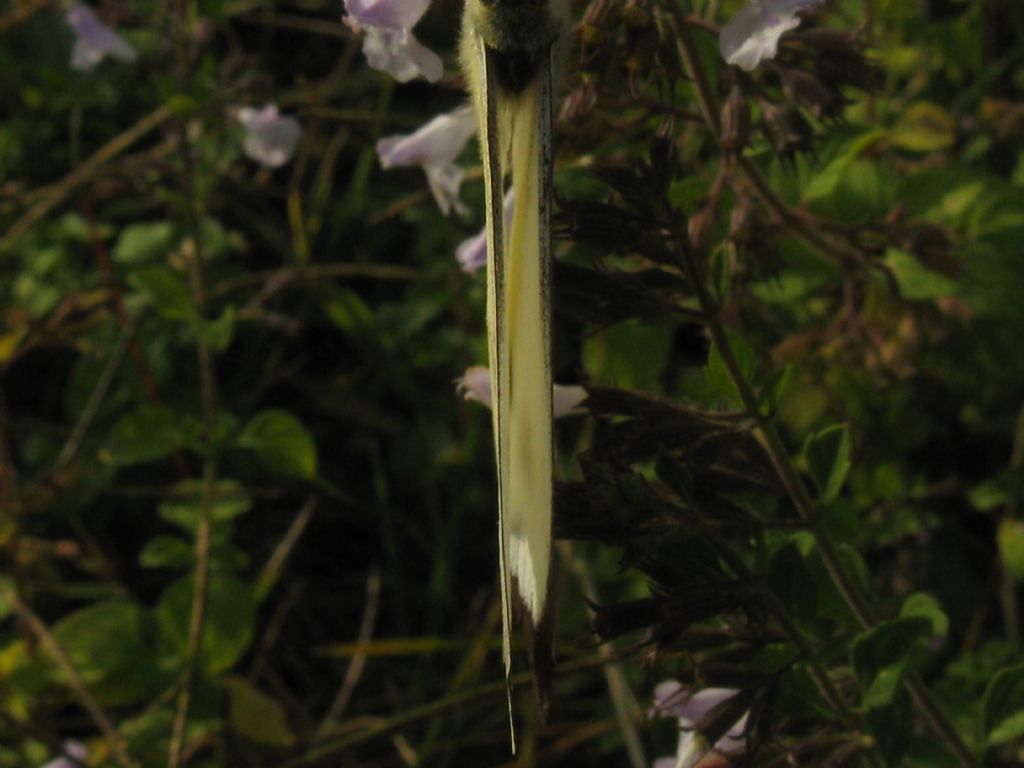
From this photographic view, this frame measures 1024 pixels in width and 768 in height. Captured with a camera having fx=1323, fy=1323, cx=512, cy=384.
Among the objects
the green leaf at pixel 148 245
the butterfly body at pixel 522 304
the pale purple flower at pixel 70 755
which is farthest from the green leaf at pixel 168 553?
the butterfly body at pixel 522 304

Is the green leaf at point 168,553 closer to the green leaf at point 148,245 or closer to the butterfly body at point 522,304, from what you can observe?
the green leaf at point 148,245

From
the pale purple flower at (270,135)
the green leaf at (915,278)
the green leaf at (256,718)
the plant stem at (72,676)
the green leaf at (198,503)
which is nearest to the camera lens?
the green leaf at (915,278)

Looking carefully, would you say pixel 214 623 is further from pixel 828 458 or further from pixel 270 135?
pixel 828 458

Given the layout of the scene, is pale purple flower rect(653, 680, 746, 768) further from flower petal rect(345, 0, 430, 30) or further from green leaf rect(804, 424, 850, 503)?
flower petal rect(345, 0, 430, 30)

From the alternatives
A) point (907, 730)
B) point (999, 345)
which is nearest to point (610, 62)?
point (907, 730)

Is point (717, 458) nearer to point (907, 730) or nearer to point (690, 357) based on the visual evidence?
point (907, 730)

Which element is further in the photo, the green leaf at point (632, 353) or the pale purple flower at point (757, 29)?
the green leaf at point (632, 353)

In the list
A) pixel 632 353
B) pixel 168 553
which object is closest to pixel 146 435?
pixel 168 553
